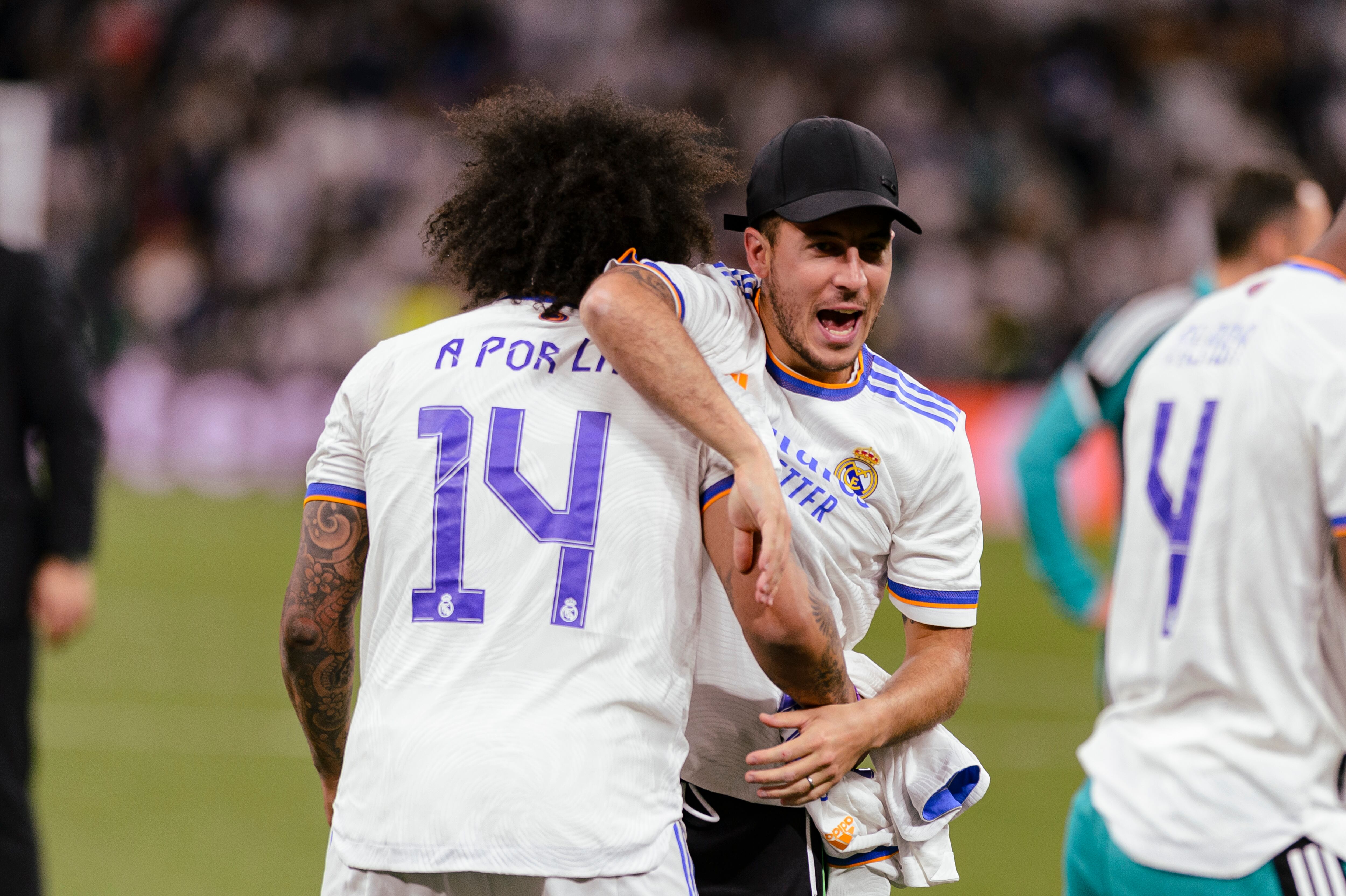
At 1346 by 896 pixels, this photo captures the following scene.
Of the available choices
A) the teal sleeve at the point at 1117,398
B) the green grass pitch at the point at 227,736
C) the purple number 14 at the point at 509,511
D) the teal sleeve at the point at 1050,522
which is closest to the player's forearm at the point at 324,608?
the purple number 14 at the point at 509,511

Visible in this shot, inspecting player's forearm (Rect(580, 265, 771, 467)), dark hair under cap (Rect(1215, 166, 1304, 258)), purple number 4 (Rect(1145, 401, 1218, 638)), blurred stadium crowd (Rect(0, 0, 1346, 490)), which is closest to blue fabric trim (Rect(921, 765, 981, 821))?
purple number 4 (Rect(1145, 401, 1218, 638))

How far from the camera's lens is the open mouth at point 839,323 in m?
3.24

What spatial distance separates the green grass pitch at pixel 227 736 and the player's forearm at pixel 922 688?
3.27 m

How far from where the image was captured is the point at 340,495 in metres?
3.09

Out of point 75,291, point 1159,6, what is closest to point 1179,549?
point 75,291

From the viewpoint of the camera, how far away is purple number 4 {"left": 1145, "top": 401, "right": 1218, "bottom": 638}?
2.97m

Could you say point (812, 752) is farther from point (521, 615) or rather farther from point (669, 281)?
point (669, 281)

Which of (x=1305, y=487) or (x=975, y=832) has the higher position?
(x=1305, y=487)

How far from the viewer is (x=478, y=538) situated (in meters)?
2.81

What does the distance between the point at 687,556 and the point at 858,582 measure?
1.87 feet

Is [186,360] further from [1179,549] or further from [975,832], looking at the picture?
[1179,549]

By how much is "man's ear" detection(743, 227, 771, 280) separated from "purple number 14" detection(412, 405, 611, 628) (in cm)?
70

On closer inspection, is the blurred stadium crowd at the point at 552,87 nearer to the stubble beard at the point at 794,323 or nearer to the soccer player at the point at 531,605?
the stubble beard at the point at 794,323

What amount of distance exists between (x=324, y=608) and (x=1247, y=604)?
178 cm
